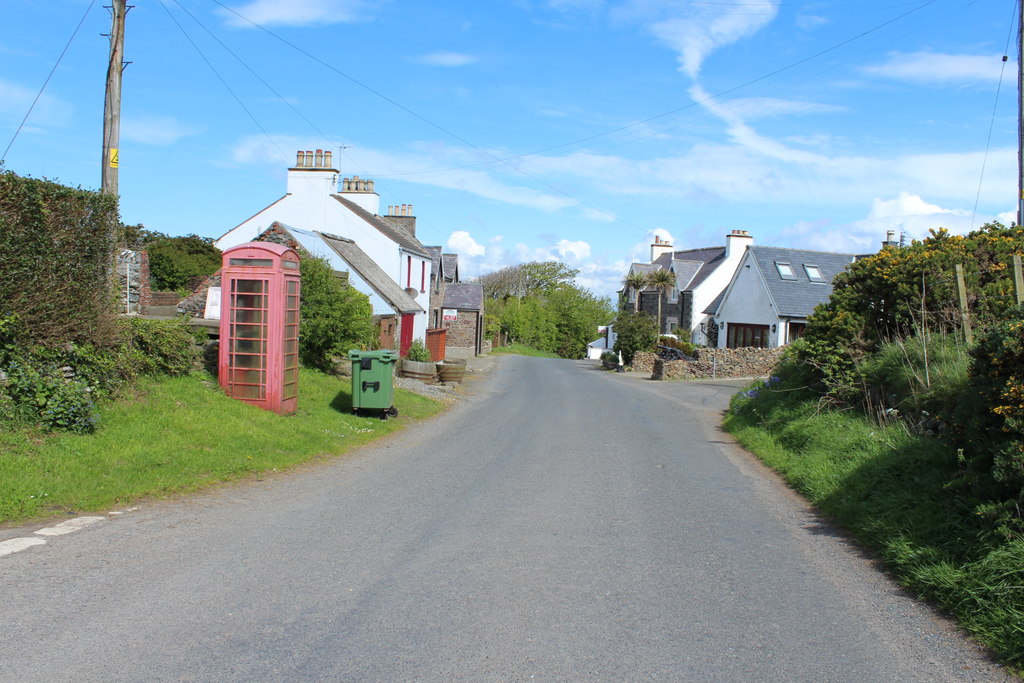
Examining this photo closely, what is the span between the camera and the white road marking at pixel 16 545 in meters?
6.04

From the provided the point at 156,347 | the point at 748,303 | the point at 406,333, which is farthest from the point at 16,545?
the point at 748,303

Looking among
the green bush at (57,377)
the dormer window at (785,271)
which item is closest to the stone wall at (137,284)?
the green bush at (57,377)

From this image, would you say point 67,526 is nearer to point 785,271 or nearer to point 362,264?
point 362,264

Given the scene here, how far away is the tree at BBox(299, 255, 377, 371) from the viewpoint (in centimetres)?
1858

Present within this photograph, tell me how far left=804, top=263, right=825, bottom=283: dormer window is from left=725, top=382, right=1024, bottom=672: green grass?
31.7 meters

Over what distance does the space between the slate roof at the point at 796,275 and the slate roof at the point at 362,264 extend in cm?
1905

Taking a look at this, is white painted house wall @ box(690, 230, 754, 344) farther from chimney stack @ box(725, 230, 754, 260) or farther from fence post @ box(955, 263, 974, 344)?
fence post @ box(955, 263, 974, 344)

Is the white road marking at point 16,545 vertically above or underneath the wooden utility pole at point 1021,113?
underneath

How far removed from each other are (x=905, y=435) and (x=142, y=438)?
30.0 feet

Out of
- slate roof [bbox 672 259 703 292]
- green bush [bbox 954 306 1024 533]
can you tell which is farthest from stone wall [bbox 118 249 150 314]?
slate roof [bbox 672 259 703 292]

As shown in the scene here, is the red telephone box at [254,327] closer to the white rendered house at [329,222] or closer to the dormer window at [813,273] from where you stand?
the white rendered house at [329,222]

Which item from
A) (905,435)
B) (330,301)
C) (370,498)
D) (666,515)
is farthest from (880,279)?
(330,301)

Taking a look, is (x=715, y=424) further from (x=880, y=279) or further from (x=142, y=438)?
(x=142, y=438)

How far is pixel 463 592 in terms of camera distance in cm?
564
